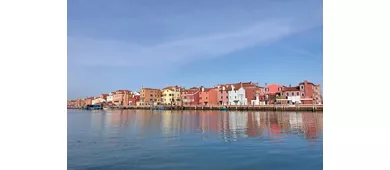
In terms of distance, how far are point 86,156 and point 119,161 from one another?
0.53 metres

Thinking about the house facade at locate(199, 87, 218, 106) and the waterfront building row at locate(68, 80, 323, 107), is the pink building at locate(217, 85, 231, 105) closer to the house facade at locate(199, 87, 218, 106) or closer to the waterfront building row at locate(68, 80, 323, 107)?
the waterfront building row at locate(68, 80, 323, 107)

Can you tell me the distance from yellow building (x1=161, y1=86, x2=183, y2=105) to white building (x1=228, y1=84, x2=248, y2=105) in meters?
5.24

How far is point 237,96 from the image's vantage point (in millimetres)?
19594

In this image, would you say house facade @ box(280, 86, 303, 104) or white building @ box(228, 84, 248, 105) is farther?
white building @ box(228, 84, 248, 105)

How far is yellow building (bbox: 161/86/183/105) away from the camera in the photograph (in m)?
24.1

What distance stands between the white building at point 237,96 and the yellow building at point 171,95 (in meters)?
5.24

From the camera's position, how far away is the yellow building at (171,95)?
24.1 metres

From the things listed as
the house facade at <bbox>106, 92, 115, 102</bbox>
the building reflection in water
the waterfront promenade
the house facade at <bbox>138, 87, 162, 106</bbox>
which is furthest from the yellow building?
the building reflection in water

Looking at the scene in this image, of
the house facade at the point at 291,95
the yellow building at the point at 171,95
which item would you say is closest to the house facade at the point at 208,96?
the yellow building at the point at 171,95
